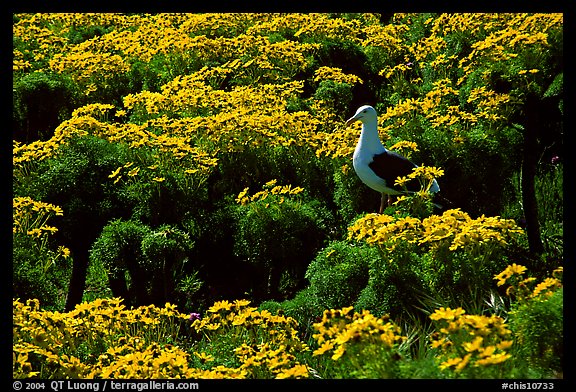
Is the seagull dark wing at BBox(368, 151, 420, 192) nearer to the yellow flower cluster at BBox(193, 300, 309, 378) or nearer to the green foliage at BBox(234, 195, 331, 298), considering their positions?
the green foliage at BBox(234, 195, 331, 298)

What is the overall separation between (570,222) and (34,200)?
3.54 meters

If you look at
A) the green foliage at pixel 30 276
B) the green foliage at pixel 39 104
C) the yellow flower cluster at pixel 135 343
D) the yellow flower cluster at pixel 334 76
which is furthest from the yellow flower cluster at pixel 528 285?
the green foliage at pixel 39 104

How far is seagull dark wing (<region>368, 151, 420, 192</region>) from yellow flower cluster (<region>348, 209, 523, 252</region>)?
0.63 metres

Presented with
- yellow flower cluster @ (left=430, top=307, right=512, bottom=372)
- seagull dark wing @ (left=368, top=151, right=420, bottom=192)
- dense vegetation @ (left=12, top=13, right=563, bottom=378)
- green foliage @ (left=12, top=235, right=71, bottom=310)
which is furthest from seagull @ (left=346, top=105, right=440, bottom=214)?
green foliage @ (left=12, top=235, right=71, bottom=310)

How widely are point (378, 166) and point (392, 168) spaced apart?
0.31ft

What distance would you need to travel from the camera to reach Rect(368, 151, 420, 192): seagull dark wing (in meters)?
5.24

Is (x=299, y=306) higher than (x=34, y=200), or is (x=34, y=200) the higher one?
(x=34, y=200)

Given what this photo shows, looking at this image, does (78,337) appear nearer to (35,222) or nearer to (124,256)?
(124,256)

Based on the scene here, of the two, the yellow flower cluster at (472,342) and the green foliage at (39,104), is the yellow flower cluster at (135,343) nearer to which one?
the yellow flower cluster at (472,342)

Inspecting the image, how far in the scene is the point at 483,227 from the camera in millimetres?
4410

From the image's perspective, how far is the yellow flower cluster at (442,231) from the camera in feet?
14.3
